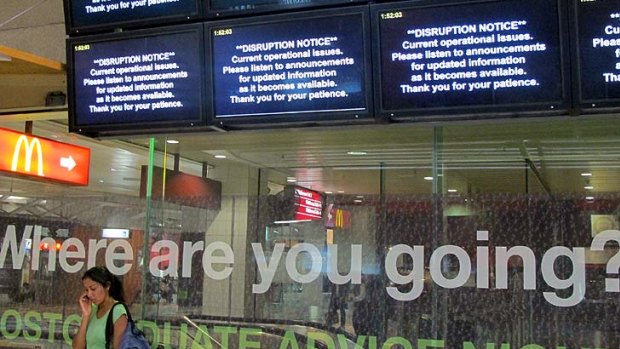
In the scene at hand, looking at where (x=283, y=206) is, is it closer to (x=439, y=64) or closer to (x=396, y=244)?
(x=396, y=244)

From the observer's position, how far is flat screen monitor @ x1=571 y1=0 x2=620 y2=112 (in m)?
3.47

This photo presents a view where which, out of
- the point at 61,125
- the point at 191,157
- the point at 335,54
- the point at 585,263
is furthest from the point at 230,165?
the point at 585,263

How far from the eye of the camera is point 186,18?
4.27 meters

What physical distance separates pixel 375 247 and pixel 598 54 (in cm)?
167

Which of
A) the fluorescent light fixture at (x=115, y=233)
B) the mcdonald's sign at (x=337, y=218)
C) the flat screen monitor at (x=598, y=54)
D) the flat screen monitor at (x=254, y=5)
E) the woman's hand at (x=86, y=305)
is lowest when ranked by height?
the woman's hand at (x=86, y=305)

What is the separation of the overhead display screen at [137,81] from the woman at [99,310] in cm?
94

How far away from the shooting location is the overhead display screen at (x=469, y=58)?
356 cm

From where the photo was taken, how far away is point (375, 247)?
14.1ft

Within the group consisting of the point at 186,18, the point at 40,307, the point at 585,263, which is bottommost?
the point at 40,307

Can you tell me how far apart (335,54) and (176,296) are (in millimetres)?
1952

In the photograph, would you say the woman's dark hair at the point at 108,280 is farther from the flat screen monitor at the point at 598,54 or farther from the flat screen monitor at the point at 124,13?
the flat screen monitor at the point at 598,54

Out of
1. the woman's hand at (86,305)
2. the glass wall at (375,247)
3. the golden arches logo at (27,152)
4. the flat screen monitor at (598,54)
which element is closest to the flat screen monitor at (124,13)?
the glass wall at (375,247)

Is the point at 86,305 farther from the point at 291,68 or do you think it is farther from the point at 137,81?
the point at 291,68

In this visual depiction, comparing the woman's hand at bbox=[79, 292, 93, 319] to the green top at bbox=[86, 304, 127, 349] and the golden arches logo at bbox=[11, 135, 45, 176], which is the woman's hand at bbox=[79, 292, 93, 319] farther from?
the golden arches logo at bbox=[11, 135, 45, 176]
